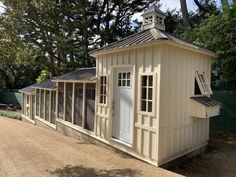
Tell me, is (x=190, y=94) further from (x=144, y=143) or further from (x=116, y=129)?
(x=116, y=129)

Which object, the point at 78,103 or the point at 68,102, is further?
the point at 68,102

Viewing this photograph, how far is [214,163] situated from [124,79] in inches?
130

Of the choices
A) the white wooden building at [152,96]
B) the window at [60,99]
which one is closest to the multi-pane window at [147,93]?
the white wooden building at [152,96]

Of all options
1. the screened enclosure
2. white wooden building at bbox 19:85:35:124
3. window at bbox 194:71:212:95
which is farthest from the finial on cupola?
white wooden building at bbox 19:85:35:124

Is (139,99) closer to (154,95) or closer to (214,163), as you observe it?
(154,95)

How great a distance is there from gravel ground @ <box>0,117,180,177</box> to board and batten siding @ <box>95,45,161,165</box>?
0.30 m

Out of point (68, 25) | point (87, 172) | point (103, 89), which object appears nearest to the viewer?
point (87, 172)

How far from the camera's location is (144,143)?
5.68 meters

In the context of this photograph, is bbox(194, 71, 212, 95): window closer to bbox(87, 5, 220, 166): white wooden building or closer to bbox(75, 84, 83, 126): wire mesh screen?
bbox(87, 5, 220, 166): white wooden building

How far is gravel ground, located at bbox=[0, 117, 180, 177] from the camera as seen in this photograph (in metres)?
5.02

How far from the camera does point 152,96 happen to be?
17.9ft

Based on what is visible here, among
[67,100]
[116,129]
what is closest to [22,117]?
[67,100]

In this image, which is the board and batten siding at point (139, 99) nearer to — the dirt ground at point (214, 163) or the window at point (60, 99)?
the dirt ground at point (214, 163)

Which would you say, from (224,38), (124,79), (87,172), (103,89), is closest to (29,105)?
(103,89)
